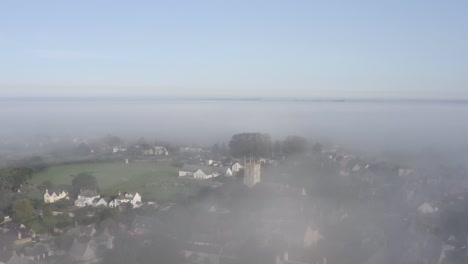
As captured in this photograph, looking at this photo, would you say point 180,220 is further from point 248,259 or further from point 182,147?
point 182,147

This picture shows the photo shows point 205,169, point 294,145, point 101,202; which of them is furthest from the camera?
point 205,169

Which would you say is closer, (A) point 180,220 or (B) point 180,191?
(A) point 180,220

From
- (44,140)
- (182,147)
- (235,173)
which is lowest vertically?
(235,173)

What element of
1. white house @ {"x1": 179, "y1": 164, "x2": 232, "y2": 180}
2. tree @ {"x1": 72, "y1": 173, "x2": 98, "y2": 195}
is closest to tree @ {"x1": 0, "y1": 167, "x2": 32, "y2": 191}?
tree @ {"x1": 72, "y1": 173, "x2": 98, "y2": 195}

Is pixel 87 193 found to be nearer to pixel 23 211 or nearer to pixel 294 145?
pixel 23 211

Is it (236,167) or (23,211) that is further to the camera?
(236,167)

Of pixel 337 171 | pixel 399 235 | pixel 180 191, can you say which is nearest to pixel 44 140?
pixel 180 191

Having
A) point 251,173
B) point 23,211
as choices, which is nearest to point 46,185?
point 23,211
